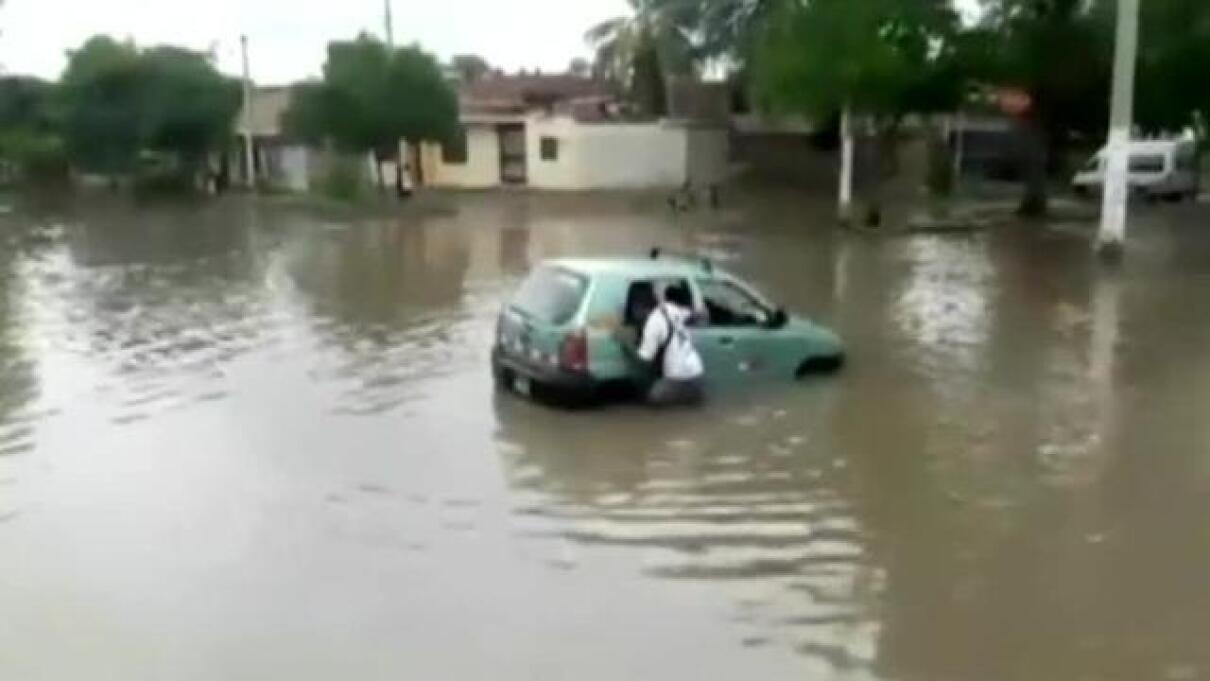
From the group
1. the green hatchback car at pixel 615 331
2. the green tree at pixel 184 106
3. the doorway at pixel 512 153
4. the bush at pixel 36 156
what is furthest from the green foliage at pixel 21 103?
the green hatchback car at pixel 615 331

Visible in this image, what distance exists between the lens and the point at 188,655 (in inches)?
333

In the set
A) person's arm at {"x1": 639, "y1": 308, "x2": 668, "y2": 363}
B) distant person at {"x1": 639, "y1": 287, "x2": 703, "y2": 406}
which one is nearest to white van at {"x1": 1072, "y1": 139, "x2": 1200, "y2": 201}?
distant person at {"x1": 639, "y1": 287, "x2": 703, "y2": 406}

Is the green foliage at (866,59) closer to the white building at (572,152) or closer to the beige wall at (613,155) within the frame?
the beige wall at (613,155)

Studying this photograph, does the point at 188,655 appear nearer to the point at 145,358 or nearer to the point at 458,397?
the point at 458,397

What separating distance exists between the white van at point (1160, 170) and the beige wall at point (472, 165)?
2102cm

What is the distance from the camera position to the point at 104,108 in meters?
57.9

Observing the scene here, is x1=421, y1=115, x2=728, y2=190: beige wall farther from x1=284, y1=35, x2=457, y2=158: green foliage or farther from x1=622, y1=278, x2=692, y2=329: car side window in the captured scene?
x1=622, y1=278, x2=692, y2=329: car side window

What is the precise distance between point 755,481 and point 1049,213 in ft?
113

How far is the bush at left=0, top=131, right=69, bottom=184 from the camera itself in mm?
60469

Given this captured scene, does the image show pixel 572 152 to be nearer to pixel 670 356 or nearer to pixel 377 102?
pixel 377 102

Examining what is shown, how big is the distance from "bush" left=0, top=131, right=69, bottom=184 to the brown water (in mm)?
39211

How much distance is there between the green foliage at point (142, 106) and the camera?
→ 56.9 metres

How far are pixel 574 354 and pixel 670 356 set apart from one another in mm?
859

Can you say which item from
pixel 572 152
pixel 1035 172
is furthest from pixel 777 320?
pixel 572 152
